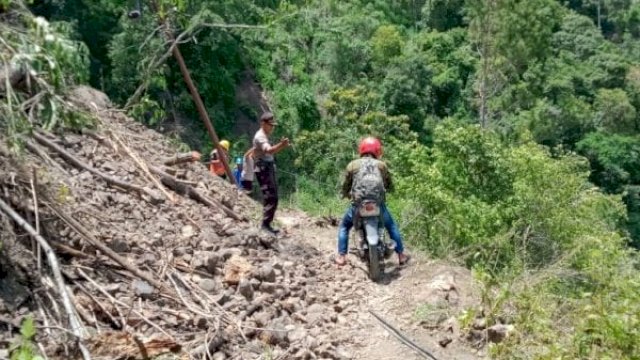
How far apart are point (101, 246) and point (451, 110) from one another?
83.1 feet

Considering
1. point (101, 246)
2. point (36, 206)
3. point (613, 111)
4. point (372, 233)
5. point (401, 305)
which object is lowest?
point (613, 111)

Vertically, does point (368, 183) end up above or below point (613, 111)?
above

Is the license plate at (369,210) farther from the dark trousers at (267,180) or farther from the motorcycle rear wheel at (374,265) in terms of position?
the dark trousers at (267,180)

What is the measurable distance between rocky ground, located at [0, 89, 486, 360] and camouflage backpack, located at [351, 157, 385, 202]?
27.1 inches

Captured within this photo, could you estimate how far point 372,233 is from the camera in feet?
21.9

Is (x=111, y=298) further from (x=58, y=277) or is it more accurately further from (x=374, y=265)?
(x=374, y=265)

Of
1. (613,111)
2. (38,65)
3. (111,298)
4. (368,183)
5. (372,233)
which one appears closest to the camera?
(38,65)

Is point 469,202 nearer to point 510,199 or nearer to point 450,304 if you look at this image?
point 510,199

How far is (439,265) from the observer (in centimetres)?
677

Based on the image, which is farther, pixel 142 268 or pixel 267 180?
pixel 267 180

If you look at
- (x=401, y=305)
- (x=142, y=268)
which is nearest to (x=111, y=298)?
(x=142, y=268)

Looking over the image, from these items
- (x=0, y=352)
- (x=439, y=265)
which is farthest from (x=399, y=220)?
(x=0, y=352)

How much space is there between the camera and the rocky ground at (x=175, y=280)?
14.4ft

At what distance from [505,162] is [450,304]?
17.7ft
